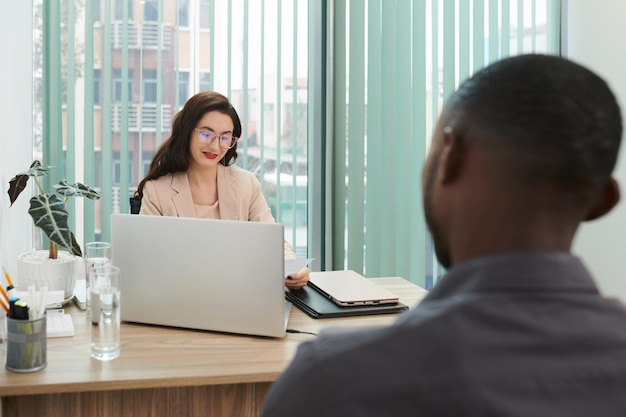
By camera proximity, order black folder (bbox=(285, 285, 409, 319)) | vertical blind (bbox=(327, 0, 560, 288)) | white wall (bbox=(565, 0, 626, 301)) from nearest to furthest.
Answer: black folder (bbox=(285, 285, 409, 319))
white wall (bbox=(565, 0, 626, 301))
vertical blind (bbox=(327, 0, 560, 288))

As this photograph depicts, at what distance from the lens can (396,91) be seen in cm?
350

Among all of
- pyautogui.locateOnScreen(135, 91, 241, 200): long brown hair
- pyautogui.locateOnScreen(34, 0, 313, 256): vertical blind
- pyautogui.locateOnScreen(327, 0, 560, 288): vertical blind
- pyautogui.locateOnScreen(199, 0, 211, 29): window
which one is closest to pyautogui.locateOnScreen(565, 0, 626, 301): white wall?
pyautogui.locateOnScreen(327, 0, 560, 288): vertical blind

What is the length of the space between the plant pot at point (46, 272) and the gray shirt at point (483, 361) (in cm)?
146

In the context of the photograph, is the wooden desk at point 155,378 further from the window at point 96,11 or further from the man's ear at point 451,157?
the window at point 96,11

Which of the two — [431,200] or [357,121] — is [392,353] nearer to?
[431,200]

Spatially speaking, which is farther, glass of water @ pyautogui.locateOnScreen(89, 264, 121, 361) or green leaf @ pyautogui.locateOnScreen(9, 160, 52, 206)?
green leaf @ pyautogui.locateOnScreen(9, 160, 52, 206)

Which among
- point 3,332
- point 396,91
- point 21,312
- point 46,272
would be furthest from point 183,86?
point 21,312

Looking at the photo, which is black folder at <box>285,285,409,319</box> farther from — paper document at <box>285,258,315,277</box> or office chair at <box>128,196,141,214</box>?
office chair at <box>128,196,141,214</box>

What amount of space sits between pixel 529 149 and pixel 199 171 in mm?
2196

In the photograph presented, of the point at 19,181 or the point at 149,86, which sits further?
the point at 149,86

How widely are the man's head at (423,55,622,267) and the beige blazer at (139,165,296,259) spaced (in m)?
1.80

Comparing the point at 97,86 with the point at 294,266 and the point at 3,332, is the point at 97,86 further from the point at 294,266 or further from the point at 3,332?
the point at 3,332

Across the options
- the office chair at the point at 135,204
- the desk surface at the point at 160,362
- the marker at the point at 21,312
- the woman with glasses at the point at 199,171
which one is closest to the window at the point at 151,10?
the woman with glasses at the point at 199,171

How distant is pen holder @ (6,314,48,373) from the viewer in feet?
4.64
